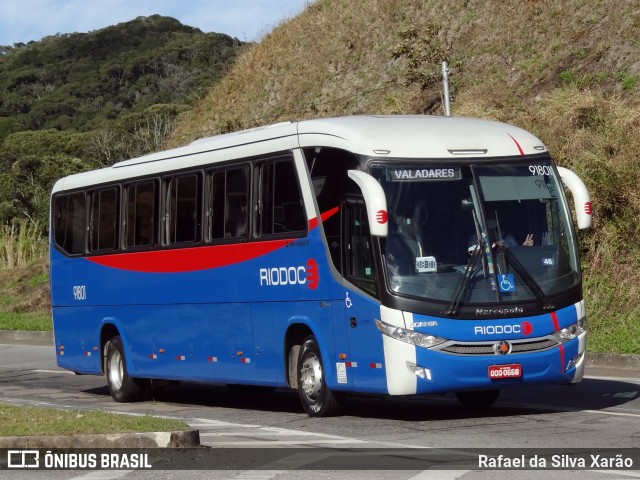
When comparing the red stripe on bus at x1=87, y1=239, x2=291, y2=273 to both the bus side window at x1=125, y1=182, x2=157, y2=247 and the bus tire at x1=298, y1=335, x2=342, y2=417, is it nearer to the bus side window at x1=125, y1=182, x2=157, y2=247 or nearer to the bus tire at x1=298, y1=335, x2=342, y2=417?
the bus side window at x1=125, y1=182, x2=157, y2=247

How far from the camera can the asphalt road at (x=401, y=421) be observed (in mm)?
10062

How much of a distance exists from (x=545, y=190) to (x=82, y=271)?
8620 mm

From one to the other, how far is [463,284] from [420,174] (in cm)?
129

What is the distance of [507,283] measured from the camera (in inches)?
533

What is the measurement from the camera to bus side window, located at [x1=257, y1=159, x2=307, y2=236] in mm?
14953

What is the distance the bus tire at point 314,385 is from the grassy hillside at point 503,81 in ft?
22.2

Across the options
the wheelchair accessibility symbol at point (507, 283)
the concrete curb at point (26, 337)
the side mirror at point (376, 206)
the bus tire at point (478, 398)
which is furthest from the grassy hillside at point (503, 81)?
the concrete curb at point (26, 337)

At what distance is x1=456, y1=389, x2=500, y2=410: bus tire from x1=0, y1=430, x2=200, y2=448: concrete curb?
4832 millimetres

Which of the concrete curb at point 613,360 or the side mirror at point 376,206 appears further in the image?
the concrete curb at point 613,360

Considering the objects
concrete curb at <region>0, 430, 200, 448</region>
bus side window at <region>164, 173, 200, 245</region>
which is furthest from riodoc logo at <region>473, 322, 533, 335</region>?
bus side window at <region>164, 173, 200, 245</region>

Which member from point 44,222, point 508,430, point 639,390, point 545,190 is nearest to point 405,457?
point 508,430

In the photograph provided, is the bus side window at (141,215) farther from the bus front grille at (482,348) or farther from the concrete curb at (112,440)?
the concrete curb at (112,440)

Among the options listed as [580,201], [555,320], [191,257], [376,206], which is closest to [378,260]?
[376,206]

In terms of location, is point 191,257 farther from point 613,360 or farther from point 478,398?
point 613,360
